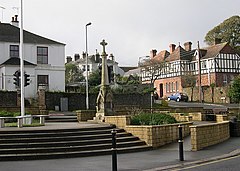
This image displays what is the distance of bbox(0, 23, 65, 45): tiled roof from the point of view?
157ft

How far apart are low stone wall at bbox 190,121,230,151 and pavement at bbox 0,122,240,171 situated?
0.34 meters

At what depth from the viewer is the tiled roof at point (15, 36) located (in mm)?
47969

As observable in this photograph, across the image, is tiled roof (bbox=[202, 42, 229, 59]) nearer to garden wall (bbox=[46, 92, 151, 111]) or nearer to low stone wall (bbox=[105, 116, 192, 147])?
garden wall (bbox=[46, 92, 151, 111])

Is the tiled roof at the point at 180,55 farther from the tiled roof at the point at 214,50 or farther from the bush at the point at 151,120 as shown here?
the bush at the point at 151,120

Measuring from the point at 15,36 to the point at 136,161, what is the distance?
128 feet

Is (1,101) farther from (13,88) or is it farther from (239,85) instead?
(239,85)

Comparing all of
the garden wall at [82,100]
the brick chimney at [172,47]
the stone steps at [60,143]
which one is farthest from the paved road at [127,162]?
the brick chimney at [172,47]

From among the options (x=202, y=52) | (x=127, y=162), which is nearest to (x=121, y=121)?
(x=127, y=162)

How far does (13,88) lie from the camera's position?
4462 cm

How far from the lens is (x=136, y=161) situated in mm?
13039

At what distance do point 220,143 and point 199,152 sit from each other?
306cm

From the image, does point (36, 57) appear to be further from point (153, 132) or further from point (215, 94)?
point (153, 132)

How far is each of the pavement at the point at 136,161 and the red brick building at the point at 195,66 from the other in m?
57.7

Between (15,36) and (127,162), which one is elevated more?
(15,36)
